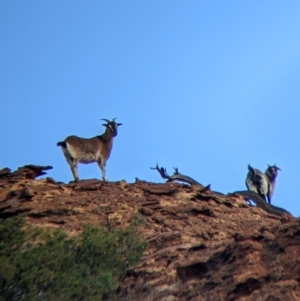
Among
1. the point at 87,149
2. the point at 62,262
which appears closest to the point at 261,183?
the point at 87,149

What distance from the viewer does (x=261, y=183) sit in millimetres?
30547

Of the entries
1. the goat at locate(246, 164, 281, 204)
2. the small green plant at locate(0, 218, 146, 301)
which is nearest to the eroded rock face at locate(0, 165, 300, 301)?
the small green plant at locate(0, 218, 146, 301)

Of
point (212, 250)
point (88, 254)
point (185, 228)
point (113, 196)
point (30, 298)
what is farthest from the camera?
point (113, 196)

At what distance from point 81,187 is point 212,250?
5.19m

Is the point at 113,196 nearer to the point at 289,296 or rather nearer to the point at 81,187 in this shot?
the point at 81,187

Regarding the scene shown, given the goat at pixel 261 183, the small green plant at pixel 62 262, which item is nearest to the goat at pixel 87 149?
the goat at pixel 261 183

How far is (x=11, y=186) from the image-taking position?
972 inches

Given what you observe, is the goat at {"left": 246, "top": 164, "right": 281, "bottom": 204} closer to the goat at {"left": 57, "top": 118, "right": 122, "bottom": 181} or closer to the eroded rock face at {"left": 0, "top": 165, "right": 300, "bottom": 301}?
the goat at {"left": 57, "top": 118, "right": 122, "bottom": 181}

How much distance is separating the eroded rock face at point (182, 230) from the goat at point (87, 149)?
2.43m

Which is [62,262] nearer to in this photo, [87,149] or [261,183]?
[87,149]

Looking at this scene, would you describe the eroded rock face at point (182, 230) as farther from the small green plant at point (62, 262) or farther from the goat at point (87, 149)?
the goat at point (87, 149)

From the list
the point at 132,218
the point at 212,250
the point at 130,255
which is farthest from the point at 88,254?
the point at 132,218

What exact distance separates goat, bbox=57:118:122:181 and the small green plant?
25.1 ft

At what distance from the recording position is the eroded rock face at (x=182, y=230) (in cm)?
1834
